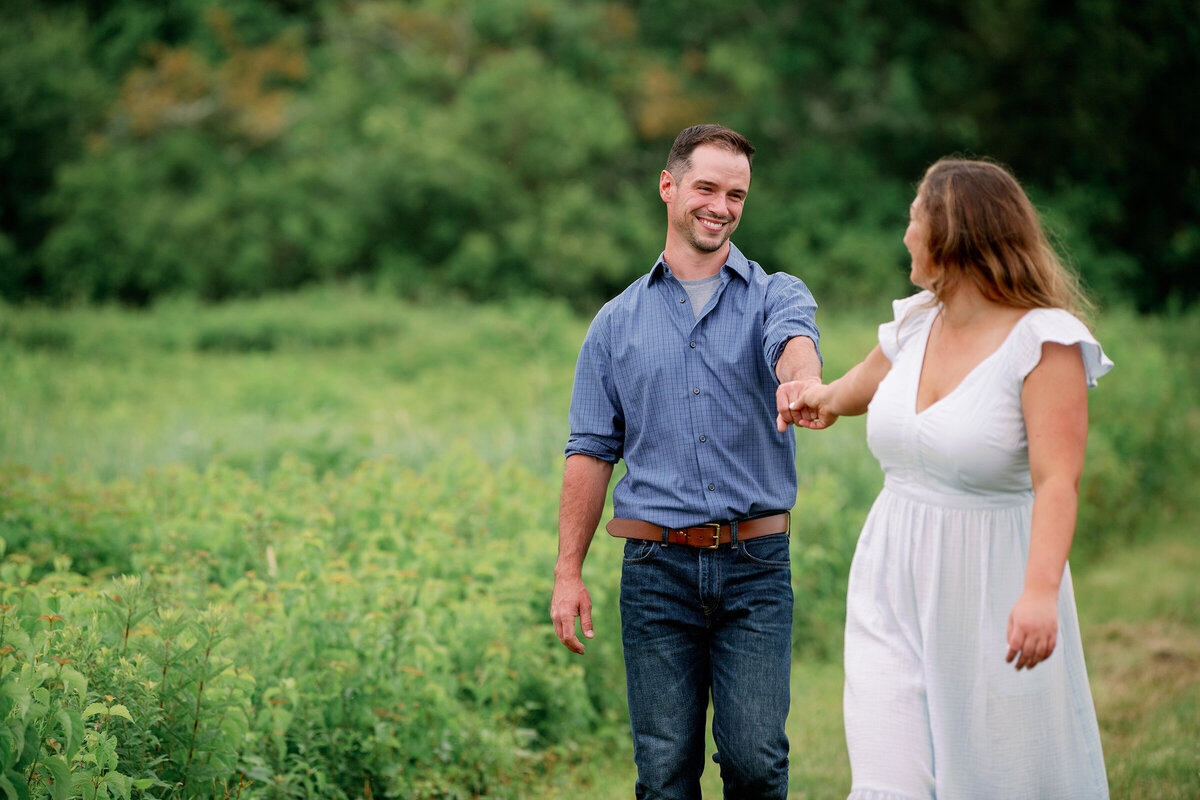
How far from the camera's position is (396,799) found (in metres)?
4.77

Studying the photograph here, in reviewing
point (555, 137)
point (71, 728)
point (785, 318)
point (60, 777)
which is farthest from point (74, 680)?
point (555, 137)

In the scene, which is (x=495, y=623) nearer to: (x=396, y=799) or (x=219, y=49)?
(x=396, y=799)

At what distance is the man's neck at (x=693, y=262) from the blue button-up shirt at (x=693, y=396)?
36 millimetres

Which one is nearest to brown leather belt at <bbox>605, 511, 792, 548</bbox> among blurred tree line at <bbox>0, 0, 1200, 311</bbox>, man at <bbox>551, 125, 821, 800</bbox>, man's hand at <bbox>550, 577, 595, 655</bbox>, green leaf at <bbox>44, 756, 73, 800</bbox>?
man at <bbox>551, 125, 821, 800</bbox>

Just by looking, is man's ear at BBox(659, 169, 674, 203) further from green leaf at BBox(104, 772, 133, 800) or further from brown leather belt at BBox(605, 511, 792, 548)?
green leaf at BBox(104, 772, 133, 800)

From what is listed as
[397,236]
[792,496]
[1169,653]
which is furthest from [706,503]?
[397,236]

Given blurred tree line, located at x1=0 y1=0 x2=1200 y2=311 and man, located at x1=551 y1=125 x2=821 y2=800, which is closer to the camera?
man, located at x1=551 y1=125 x2=821 y2=800

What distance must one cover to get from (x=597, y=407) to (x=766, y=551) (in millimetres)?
739

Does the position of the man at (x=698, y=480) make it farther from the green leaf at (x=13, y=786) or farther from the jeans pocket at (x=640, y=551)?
the green leaf at (x=13, y=786)

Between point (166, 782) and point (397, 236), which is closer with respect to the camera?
point (166, 782)

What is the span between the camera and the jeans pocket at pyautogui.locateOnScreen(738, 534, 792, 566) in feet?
12.0

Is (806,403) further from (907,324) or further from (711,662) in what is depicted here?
(711,662)

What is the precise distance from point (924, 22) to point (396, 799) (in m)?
29.1

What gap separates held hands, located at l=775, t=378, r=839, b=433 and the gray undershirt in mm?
433
